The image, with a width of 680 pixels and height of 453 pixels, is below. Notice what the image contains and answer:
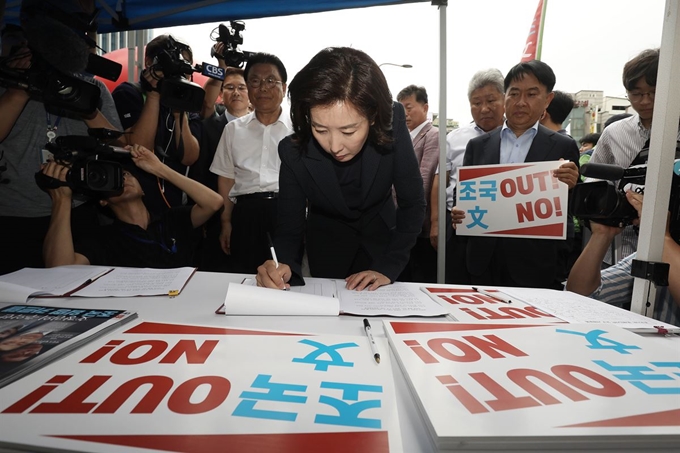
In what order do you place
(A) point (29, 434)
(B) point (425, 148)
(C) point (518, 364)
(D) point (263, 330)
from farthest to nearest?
1. (B) point (425, 148)
2. (D) point (263, 330)
3. (C) point (518, 364)
4. (A) point (29, 434)

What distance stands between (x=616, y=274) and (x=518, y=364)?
34.9 inches

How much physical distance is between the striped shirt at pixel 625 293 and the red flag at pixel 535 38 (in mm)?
4665

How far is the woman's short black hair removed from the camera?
1.00m

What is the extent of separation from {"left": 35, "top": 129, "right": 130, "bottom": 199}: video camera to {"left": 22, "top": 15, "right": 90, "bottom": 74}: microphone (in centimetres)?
29

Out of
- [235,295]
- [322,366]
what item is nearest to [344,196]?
[235,295]

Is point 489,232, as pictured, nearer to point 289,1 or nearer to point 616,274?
point 616,274

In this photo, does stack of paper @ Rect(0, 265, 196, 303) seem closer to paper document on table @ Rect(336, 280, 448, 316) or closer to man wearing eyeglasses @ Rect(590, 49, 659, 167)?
paper document on table @ Rect(336, 280, 448, 316)

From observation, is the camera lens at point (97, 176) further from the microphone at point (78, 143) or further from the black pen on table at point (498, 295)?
the black pen on table at point (498, 295)

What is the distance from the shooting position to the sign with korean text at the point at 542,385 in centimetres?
40

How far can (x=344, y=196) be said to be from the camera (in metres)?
1.29

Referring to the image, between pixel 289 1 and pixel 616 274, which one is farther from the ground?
pixel 289 1

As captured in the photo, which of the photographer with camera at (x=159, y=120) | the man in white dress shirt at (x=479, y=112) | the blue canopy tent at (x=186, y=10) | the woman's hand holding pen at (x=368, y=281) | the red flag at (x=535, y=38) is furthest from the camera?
the red flag at (x=535, y=38)

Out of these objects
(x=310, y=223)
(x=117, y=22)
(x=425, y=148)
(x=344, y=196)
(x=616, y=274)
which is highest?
(x=117, y=22)

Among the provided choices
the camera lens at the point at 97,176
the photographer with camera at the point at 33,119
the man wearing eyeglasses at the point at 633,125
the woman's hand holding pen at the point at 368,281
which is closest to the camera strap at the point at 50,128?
the photographer with camera at the point at 33,119
